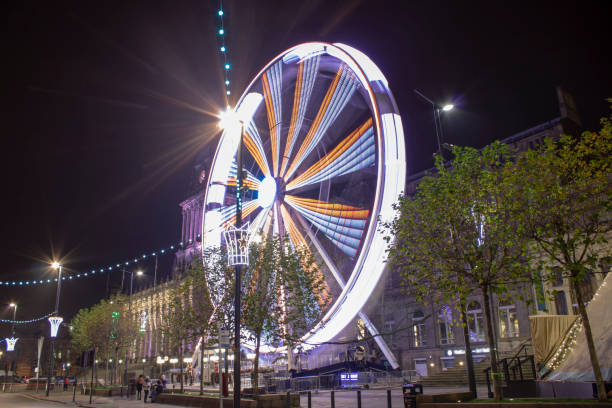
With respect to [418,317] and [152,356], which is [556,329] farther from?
[152,356]

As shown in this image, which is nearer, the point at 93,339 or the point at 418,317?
the point at 418,317

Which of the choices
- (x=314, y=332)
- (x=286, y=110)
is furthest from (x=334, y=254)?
(x=286, y=110)

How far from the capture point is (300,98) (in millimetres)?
31938

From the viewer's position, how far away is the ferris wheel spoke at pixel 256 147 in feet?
112

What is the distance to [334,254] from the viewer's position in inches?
1102

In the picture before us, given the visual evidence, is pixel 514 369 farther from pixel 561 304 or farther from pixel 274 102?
pixel 274 102

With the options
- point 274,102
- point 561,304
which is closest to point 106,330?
point 274,102

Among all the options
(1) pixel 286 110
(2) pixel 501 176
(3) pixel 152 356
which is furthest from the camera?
(3) pixel 152 356

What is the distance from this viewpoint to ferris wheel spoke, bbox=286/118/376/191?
2628cm

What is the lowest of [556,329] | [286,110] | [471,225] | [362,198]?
[556,329]

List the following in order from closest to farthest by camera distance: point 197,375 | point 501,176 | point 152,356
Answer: point 501,176 → point 197,375 → point 152,356

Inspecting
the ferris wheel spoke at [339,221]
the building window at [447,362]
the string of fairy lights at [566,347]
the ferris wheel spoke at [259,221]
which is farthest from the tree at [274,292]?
the building window at [447,362]

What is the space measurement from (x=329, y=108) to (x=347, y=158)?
3821 mm

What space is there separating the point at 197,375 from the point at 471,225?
4800 cm
